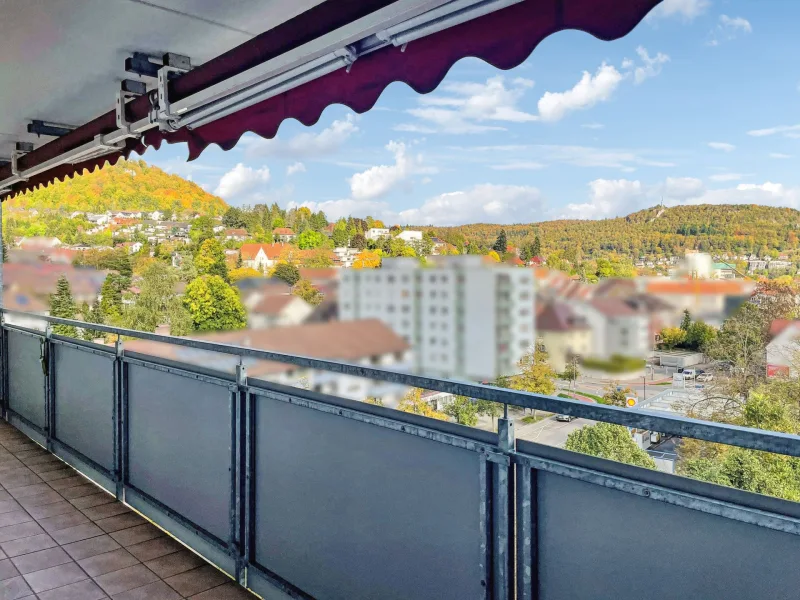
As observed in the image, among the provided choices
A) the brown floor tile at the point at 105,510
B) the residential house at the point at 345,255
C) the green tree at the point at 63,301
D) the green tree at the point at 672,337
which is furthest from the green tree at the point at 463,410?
the green tree at the point at 63,301

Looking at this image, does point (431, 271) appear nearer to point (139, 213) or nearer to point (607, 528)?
point (607, 528)

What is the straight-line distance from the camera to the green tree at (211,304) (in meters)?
5.33

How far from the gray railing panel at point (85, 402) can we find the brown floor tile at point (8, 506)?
18.7 inches

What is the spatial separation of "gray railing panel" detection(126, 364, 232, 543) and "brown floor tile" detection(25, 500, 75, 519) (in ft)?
1.32

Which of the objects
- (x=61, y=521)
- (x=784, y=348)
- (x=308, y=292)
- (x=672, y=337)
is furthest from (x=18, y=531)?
(x=784, y=348)

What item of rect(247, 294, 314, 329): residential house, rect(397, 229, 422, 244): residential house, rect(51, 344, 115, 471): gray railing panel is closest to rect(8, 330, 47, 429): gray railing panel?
rect(51, 344, 115, 471): gray railing panel

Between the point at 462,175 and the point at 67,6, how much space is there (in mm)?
2550

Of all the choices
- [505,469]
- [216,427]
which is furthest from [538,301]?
[216,427]

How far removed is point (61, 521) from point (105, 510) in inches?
8.8

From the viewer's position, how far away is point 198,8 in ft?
8.05

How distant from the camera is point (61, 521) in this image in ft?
10.7

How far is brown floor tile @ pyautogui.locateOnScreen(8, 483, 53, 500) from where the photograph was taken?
369 cm

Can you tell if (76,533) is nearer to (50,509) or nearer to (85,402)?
(50,509)

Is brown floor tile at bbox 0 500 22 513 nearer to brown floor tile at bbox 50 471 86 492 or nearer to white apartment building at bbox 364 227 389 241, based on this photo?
brown floor tile at bbox 50 471 86 492
